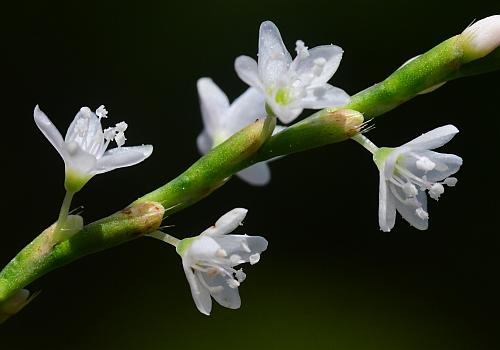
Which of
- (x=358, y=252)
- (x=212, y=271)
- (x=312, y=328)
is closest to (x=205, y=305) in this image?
(x=212, y=271)

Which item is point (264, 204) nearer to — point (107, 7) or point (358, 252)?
point (358, 252)

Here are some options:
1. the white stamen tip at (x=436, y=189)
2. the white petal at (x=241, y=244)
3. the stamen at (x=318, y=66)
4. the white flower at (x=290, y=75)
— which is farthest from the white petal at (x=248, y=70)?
the white stamen tip at (x=436, y=189)

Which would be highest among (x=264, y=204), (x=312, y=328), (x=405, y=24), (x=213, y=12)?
(x=213, y=12)

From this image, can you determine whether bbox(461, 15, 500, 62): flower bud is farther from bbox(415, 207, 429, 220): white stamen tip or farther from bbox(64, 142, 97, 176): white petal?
bbox(64, 142, 97, 176): white petal

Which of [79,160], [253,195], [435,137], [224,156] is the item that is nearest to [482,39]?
[435,137]

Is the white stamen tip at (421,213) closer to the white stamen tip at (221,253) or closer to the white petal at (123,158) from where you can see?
the white stamen tip at (221,253)

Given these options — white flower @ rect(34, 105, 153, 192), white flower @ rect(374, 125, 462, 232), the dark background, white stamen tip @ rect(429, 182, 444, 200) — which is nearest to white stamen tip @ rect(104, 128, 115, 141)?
white flower @ rect(34, 105, 153, 192)

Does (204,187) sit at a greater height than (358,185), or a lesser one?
greater

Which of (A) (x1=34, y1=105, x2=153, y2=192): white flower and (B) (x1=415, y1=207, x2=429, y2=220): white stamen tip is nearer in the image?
(A) (x1=34, y1=105, x2=153, y2=192): white flower
